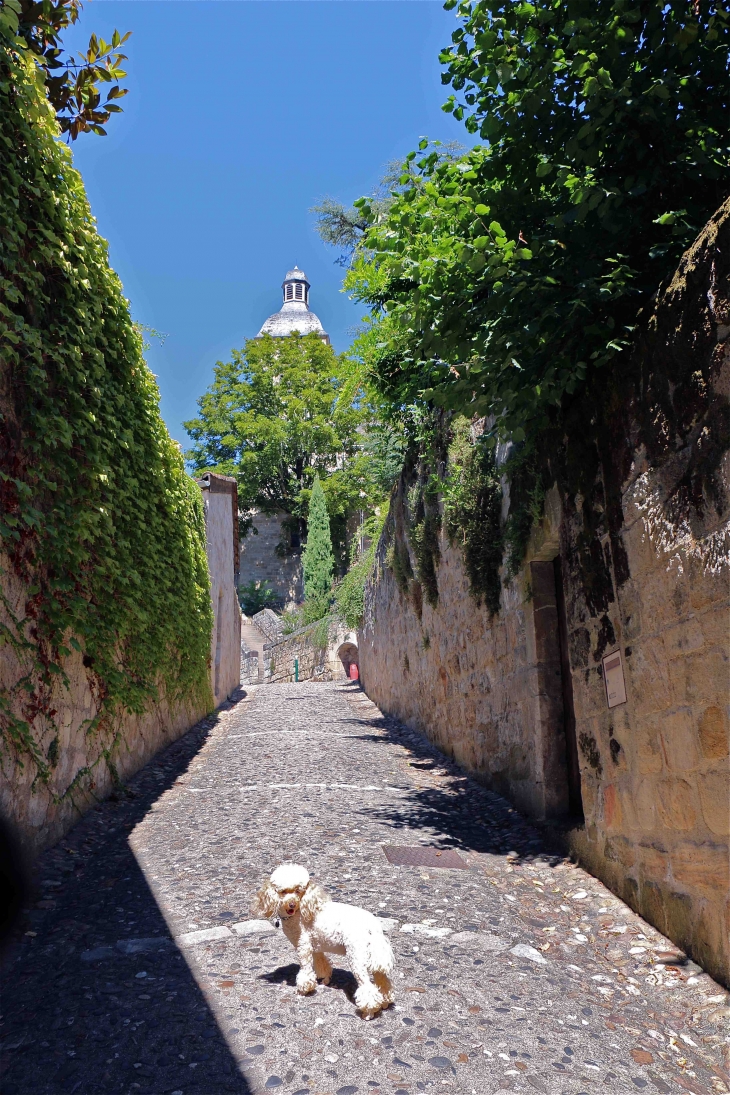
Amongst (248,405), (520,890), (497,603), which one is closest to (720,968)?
(520,890)

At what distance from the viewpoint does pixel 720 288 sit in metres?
2.86

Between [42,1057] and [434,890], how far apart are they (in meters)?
1.98

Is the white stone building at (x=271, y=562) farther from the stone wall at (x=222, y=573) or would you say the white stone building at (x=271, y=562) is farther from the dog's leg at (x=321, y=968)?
the dog's leg at (x=321, y=968)

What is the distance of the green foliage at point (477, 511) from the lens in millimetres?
6070

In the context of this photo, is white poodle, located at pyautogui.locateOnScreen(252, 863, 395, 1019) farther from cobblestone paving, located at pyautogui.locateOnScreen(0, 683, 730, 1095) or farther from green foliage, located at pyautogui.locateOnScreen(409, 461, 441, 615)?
green foliage, located at pyautogui.locateOnScreen(409, 461, 441, 615)

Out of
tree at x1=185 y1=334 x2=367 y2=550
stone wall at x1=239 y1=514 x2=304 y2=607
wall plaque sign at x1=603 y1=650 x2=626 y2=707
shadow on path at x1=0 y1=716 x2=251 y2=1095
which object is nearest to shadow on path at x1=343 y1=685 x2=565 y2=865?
wall plaque sign at x1=603 y1=650 x2=626 y2=707

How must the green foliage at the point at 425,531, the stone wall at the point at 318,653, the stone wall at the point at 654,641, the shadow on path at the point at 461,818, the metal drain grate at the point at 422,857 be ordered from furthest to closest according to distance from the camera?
the stone wall at the point at 318,653
the green foliage at the point at 425,531
the shadow on path at the point at 461,818
the metal drain grate at the point at 422,857
the stone wall at the point at 654,641

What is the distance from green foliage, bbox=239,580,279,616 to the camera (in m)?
36.4

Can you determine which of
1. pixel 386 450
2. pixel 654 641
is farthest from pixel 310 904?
pixel 386 450

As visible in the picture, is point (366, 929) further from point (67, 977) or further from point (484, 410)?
point (484, 410)

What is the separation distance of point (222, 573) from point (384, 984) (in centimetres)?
1176

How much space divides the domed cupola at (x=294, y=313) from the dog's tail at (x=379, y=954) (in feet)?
174

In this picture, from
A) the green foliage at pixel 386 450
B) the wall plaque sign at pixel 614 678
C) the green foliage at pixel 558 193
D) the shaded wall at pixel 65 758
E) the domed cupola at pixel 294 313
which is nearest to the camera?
the green foliage at pixel 558 193

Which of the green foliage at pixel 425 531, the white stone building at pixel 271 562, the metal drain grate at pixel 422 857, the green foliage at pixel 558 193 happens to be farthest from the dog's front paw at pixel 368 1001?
the white stone building at pixel 271 562
